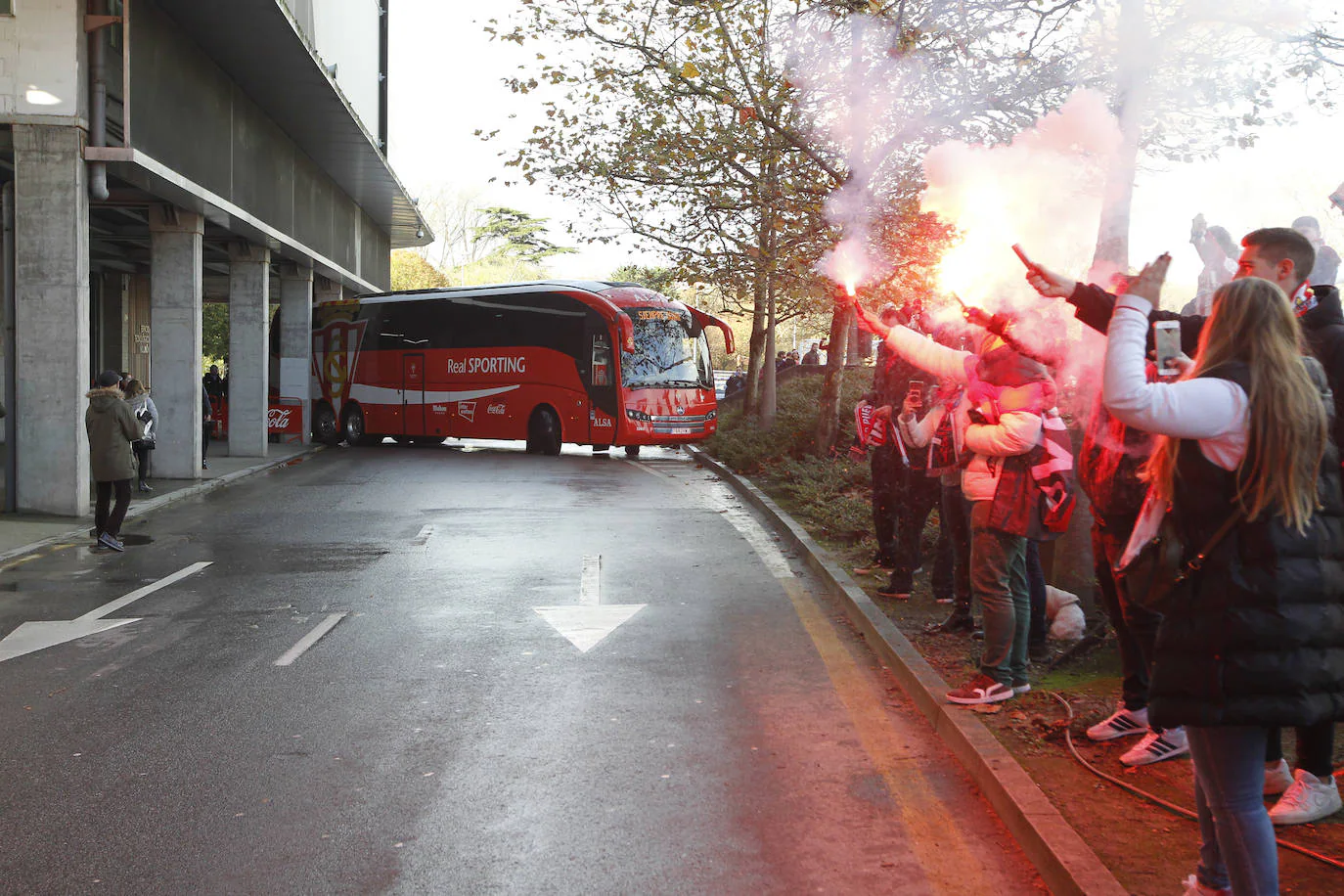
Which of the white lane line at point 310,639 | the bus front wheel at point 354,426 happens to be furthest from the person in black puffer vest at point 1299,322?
the bus front wheel at point 354,426

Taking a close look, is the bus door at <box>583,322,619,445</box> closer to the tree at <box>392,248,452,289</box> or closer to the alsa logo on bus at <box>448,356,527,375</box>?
the alsa logo on bus at <box>448,356,527,375</box>

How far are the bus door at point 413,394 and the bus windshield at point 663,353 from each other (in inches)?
250

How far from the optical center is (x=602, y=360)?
78.3 ft

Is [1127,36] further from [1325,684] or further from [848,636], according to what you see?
[1325,684]

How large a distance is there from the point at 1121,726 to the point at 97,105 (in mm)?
13357

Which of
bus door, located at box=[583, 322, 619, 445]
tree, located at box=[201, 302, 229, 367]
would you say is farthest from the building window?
tree, located at box=[201, 302, 229, 367]

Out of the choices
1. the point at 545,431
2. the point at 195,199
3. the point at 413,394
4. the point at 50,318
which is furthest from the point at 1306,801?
the point at 413,394

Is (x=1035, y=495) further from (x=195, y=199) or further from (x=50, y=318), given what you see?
(x=195, y=199)

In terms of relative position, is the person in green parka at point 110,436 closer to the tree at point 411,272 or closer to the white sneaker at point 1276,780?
the white sneaker at point 1276,780

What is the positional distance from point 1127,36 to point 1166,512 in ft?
17.4

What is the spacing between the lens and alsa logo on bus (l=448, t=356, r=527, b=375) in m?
25.4

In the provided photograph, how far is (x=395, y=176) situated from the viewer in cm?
2858

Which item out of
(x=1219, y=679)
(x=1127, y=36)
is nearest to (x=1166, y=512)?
(x=1219, y=679)

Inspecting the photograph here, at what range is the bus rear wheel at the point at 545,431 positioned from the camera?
24.9m
